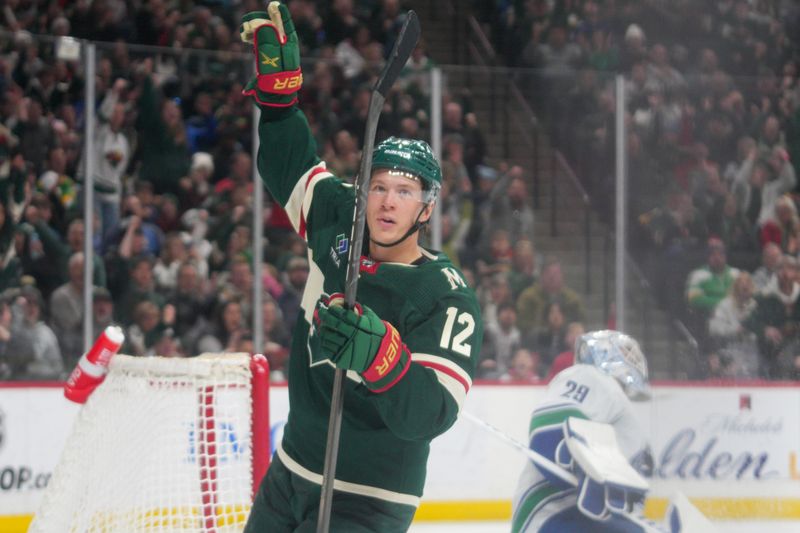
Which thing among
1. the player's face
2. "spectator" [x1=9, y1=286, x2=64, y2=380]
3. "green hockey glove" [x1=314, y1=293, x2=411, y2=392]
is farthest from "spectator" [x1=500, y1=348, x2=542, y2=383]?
"green hockey glove" [x1=314, y1=293, x2=411, y2=392]

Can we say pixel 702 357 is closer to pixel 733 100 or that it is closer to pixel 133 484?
pixel 733 100

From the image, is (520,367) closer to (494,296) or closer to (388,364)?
(494,296)

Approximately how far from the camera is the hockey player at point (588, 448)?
11.4 ft

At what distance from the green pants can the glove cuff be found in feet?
1.00

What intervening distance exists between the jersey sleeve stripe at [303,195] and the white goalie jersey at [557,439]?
3.85 feet

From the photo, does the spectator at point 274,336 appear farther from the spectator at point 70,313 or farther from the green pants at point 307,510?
the green pants at point 307,510

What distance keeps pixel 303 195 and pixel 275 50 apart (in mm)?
297

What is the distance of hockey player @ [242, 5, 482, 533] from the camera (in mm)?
2205

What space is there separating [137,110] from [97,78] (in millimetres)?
244

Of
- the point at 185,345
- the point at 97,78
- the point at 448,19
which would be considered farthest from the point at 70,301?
the point at 448,19

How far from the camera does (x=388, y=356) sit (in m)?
2.13

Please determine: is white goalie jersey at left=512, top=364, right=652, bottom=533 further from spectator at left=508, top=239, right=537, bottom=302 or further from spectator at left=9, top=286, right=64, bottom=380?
spectator at left=508, top=239, right=537, bottom=302

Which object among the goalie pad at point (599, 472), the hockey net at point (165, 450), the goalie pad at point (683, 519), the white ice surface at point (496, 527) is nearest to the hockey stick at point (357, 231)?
the hockey net at point (165, 450)

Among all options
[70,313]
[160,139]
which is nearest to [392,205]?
[70,313]
